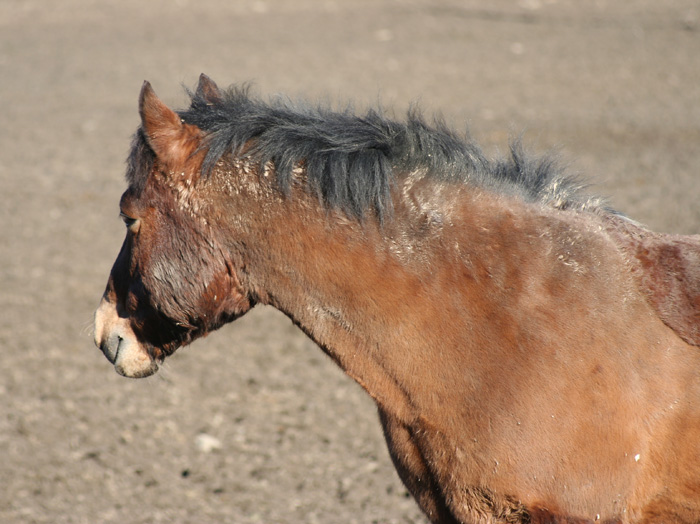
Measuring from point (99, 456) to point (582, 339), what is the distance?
121 inches

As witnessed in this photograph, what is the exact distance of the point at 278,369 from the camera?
195 inches

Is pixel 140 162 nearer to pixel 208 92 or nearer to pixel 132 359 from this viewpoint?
pixel 208 92

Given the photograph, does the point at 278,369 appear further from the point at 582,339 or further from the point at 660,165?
the point at 660,165

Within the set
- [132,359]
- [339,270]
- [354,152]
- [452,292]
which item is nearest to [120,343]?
[132,359]

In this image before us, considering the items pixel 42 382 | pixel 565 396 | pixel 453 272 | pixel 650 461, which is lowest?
pixel 42 382

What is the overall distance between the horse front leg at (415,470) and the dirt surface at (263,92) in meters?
1.06

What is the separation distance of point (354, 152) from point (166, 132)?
0.59 meters

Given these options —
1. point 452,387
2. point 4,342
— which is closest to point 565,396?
point 452,387

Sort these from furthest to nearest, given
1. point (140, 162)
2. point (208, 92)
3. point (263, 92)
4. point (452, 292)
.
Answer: point (263, 92) → point (208, 92) → point (140, 162) → point (452, 292)

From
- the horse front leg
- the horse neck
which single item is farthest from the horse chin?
the horse front leg

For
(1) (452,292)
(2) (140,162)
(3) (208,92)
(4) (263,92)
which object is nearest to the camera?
(1) (452,292)

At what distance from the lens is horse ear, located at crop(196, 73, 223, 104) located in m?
2.39

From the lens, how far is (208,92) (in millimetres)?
2441

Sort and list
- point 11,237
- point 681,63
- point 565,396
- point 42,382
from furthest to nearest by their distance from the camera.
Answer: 1. point 681,63
2. point 11,237
3. point 42,382
4. point 565,396
